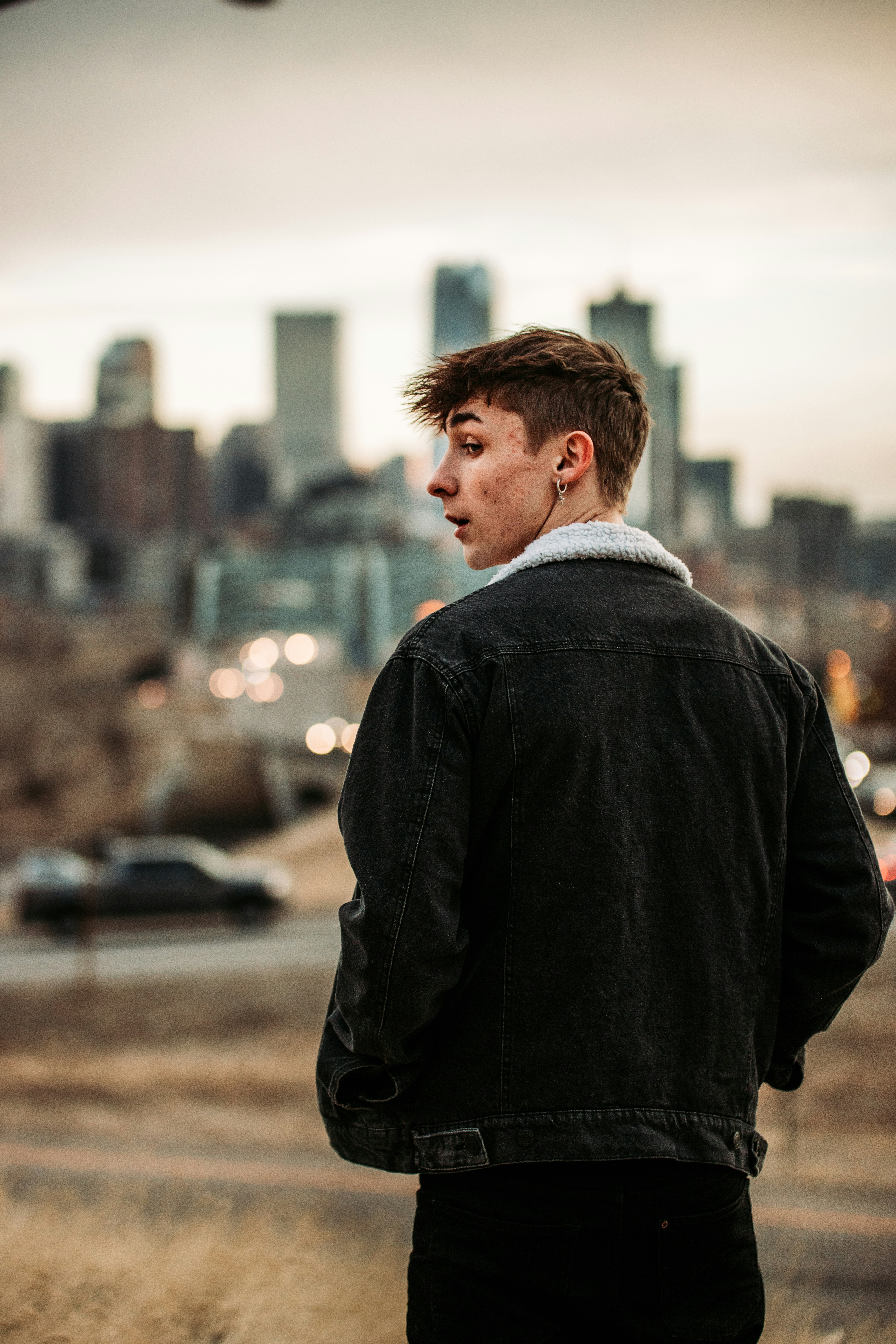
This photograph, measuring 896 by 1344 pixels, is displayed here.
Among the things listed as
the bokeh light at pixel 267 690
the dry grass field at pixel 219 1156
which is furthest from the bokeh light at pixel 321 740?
the dry grass field at pixel 219 1156

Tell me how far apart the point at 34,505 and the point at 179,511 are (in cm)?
2101

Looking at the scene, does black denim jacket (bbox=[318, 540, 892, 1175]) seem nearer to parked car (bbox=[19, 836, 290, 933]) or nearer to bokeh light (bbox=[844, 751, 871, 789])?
parked car (bbox=[19, 836, 290, 933])

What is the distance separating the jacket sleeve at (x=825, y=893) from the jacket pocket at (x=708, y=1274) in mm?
287

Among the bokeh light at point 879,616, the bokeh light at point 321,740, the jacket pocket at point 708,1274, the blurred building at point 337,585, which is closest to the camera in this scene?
the jacket pocket at point 708,1274

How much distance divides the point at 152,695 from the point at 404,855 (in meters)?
77.8

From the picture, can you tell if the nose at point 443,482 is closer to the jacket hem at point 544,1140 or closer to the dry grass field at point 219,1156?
the jacket hem at point 544,1140

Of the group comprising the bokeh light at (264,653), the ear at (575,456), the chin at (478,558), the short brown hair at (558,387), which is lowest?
the bokeh light at (264,653)

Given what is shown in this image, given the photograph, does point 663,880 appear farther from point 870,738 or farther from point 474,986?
point 870,738

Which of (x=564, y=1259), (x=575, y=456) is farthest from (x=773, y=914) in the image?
(x=575, y=456)

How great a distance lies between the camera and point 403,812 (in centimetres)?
160

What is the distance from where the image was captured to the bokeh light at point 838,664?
57.2 metres

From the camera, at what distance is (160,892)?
25594 mm

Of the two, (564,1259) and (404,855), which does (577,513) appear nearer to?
(404,855)

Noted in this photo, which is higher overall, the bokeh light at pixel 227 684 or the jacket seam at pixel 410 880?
the jacket seam at pixel 410 880
